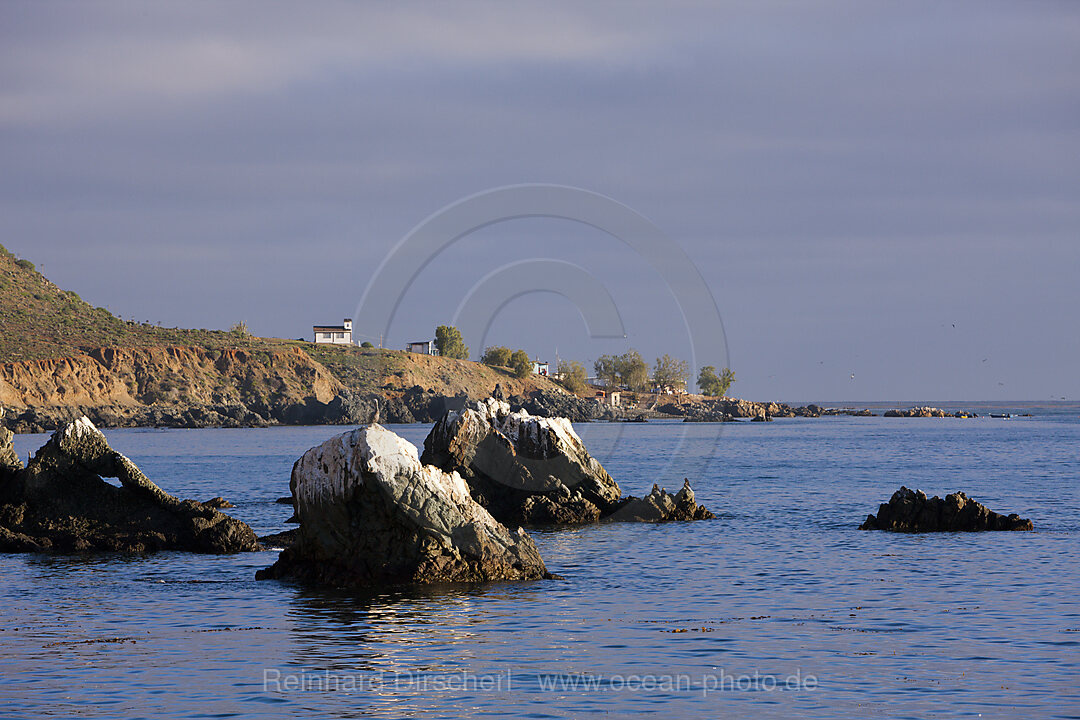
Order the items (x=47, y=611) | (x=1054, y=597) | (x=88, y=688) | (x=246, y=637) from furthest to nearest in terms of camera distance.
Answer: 1. (x=1054, y=597)
2. (x=47, y=611)
3. (x=246, y=637)
4. (x=88, y=688)

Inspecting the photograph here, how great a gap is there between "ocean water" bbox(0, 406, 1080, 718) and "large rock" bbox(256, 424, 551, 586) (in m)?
0.82

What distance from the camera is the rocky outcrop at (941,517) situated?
39.9 m

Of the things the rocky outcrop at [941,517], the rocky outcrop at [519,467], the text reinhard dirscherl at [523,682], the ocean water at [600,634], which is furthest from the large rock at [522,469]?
the text reinhard dirscherl at [523,682]

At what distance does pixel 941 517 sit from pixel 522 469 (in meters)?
16.0

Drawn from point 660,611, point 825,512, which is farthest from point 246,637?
point 825,512

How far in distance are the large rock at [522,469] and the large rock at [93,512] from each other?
11.3 metres

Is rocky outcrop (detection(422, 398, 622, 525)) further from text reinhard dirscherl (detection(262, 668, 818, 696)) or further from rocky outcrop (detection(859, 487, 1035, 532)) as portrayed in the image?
text reinhard dirscherl (detection(262, 668, 818, 696))

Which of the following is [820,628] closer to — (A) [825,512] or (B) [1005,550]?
(B) [1005,550]

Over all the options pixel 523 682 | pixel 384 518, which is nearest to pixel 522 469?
pixel 384 518

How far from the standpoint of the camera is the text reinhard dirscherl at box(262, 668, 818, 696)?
18.4 meters

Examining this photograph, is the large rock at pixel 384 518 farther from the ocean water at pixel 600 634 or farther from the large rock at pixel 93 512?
the large rock at pixel 93 512

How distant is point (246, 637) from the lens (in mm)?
22031

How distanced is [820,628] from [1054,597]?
745 centimetres

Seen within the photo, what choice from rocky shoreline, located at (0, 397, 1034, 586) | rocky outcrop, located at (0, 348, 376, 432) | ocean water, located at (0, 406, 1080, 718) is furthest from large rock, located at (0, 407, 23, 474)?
rocky outcrop, located at (0, 348, 376, 432)
